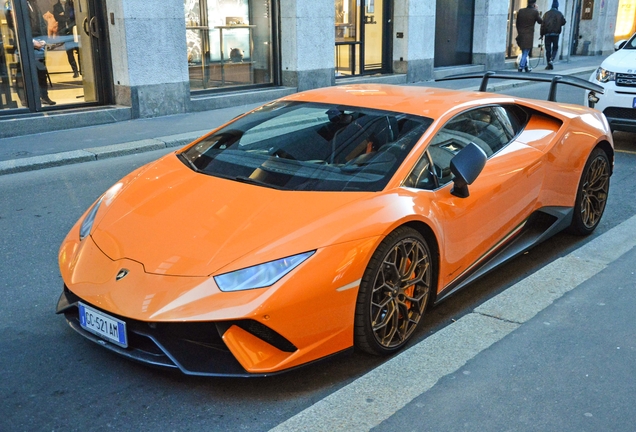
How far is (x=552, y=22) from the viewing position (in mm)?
20453

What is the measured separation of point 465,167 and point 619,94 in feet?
20.8

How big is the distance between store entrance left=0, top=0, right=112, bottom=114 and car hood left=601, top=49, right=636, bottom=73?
26.3 feet

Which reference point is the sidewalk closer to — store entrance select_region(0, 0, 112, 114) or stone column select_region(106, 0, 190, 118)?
stone column select_region(106, 0, 190, 118)

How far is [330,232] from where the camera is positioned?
11.3 ft

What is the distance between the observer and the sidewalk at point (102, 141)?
8.95 m

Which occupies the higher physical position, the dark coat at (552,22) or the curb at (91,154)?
the dark coat at (552,22)

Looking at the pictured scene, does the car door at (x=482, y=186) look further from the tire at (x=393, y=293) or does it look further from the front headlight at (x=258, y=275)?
the front headlight at (x=258, y=275)

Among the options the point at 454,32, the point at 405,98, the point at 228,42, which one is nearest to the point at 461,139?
the point at 405,98

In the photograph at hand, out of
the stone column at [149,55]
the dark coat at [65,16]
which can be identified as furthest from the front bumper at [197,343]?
Answer: the dark coat at [65,16]

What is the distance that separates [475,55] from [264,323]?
1871 centimetres

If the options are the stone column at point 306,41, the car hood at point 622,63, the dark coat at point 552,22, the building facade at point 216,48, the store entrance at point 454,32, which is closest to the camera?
the car hood at point 622,63

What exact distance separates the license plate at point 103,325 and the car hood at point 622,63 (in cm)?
831

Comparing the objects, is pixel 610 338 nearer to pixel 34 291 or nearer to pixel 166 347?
pixel 166 347

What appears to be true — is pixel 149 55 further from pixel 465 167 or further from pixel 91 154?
pixel 465 167
